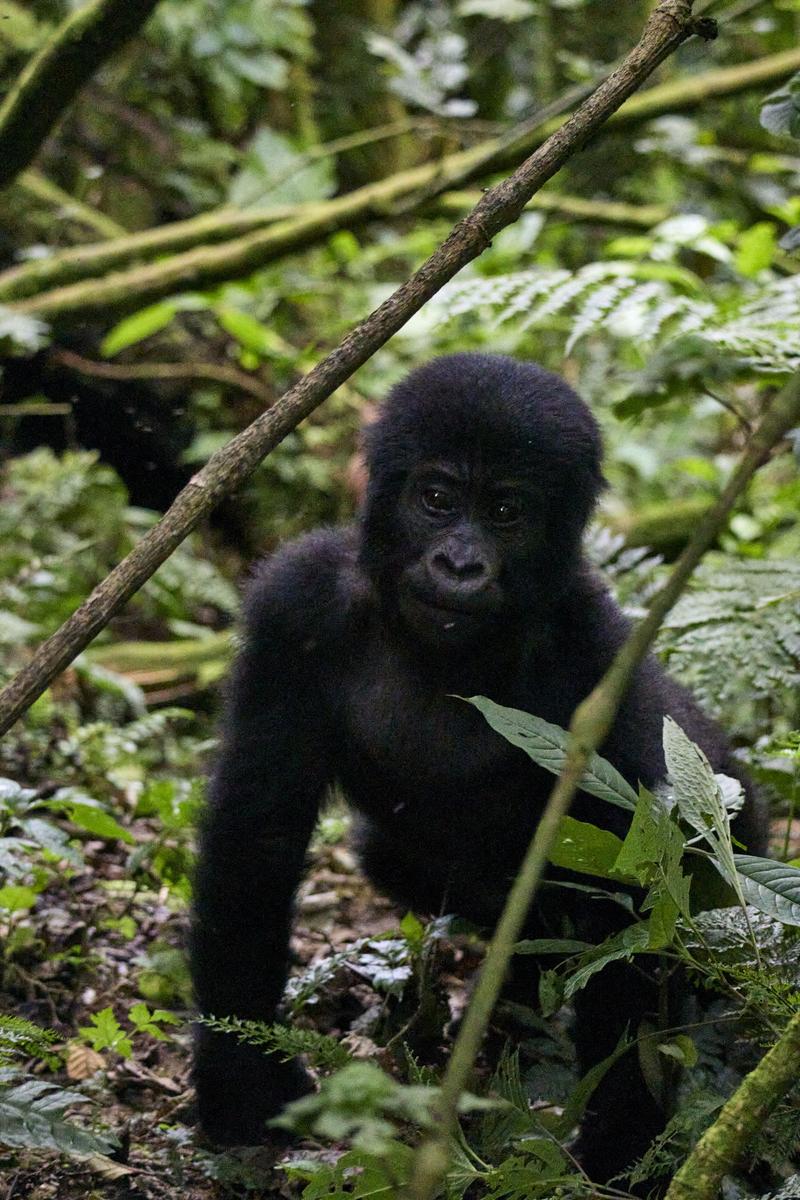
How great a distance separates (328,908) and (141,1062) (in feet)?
3.59

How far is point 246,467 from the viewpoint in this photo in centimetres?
236

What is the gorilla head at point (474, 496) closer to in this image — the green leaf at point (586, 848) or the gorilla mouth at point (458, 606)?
the gorilla mouth at point (458, 606)

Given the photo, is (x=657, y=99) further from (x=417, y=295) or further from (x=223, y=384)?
(x=417, y=295)

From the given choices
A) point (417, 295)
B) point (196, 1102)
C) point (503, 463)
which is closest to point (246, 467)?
point (417, 295)

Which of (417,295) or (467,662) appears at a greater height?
(417,295)

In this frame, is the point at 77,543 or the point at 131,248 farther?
the point at 131,248

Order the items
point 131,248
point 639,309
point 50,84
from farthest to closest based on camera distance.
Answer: point 131,248 < point 639,309 < point 50,84

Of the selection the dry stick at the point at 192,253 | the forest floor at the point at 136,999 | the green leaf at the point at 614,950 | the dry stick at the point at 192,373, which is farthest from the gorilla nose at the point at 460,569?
the dry stick at the point at 192,373

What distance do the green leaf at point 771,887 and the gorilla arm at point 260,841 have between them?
1306 millimetres

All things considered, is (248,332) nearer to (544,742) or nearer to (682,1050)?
(544,742)

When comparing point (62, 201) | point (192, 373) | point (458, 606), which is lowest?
point (458, 606)

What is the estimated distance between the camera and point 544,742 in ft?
7.82

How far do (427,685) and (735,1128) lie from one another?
1.60 meters

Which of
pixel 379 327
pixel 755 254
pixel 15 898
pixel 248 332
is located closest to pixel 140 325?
pixel 248 332
